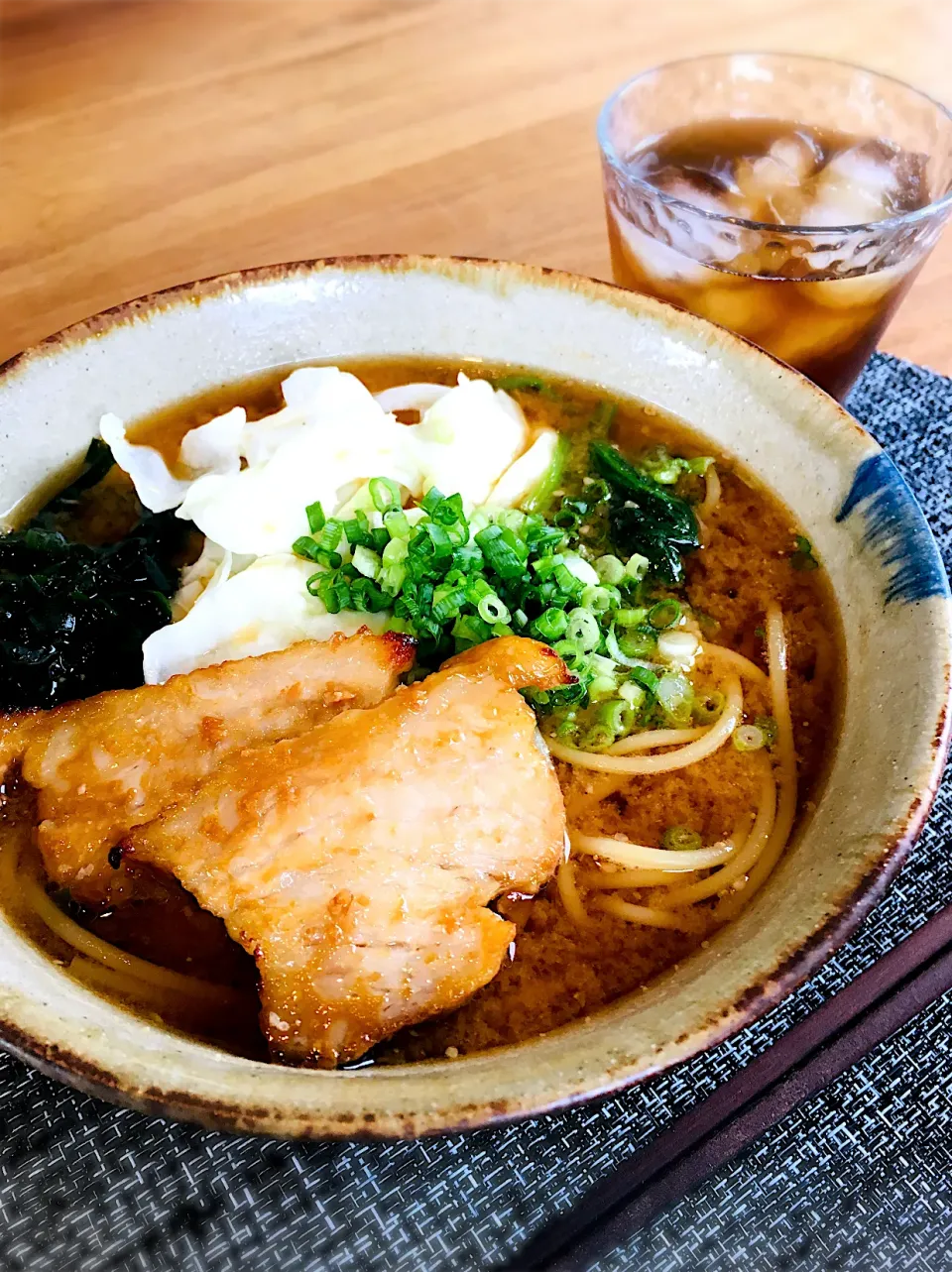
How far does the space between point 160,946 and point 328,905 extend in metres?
0.38

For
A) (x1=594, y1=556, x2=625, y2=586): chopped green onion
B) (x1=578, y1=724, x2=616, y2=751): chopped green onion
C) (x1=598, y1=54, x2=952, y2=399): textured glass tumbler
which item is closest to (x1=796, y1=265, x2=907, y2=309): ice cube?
(x1=598, y1=54, x2=952, y2=399): textured glass tumbler

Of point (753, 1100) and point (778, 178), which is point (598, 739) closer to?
point (753, 1100)

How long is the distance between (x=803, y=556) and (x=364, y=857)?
3.53ft

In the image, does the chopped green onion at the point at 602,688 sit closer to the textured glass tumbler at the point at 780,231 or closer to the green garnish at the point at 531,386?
the green garnish at the point at 531,386

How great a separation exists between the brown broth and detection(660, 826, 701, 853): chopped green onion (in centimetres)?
2

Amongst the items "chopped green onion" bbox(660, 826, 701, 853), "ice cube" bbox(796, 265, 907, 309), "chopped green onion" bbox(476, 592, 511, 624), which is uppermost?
"ice cube" bbox(796, 265, 907, 309)

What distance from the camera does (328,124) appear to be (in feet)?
11.0

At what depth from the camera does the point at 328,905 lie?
1.36 metres

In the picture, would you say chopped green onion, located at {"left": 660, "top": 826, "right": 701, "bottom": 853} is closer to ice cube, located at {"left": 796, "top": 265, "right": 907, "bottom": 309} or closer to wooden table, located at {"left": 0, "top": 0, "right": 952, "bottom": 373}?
ice cube, located at {"left": 796, "top": 265, "right": 907, "bottom": 309}

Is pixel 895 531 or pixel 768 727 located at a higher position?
pixel 895 531

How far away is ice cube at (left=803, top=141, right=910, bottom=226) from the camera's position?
2309 millimetres

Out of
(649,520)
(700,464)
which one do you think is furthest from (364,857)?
(700,464)

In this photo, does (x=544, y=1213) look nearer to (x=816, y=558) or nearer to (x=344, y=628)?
(x=344, y=628)

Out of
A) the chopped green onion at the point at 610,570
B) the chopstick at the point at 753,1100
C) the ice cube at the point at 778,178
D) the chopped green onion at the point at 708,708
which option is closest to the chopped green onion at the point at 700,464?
the chopped green onion at the point at 610,570
